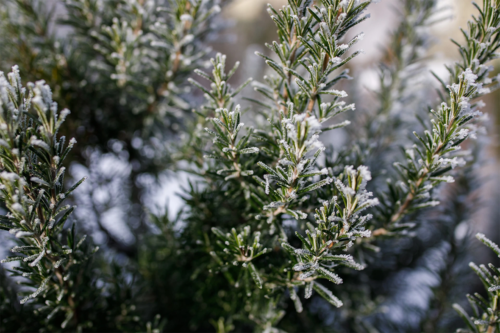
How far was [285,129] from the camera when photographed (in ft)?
1.42

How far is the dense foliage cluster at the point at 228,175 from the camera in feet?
1.40

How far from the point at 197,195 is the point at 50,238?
0.82 ft

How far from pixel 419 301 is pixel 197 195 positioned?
78 cm

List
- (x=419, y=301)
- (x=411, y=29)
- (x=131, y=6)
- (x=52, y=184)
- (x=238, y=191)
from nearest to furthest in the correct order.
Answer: (x=52, y=184) < (x=238, y=191) < (x=131, y=6) < (x=411, y=29) < (x=419, y=301)

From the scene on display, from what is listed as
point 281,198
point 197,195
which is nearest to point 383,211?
point 281,198

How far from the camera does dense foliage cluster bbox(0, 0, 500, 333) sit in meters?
0.43

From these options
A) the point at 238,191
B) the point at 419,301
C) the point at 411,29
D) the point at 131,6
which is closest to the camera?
the point at 238,191

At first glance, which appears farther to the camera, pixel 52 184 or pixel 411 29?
pixel 411 29

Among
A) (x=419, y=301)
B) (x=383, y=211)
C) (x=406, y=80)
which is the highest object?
(x=406, y=80)

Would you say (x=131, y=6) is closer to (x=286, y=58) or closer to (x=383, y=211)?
(x=286, y=58)

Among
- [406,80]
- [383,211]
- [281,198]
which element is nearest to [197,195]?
[281,198]

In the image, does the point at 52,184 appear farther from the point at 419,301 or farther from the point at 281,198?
the point at 419,301

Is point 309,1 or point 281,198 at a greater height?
point 309,1

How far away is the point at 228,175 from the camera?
1.66 feet
